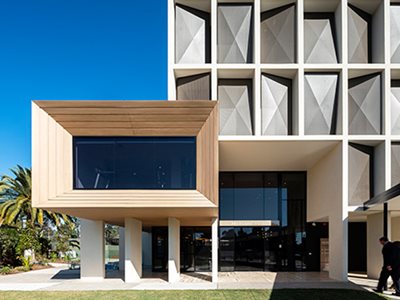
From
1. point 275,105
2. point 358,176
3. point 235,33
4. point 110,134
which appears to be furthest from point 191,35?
point 358,176

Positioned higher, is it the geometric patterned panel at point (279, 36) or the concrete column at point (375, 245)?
the geometric patterned panel at point (279, 36)

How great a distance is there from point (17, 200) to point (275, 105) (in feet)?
56.4

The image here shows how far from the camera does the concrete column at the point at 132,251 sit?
15.5 m

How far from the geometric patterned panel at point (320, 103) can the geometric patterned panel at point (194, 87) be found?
407cm

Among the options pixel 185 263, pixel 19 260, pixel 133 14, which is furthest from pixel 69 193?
pixel 19 260

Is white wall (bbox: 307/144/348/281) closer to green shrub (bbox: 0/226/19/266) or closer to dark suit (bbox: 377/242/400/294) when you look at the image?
dark suit (bbox: 377/242/400/294)

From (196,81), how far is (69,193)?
6864 millimetres

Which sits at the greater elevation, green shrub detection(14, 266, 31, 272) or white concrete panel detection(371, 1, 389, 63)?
white concrete panel detection(371, 1, 389, 63)

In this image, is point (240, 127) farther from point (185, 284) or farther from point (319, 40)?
point (185, 284)

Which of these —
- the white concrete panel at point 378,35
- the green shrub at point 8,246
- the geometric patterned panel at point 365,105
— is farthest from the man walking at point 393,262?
the green shrub at point 8,246

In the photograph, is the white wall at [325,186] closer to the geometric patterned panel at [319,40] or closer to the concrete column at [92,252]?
the geometric patterned panel at [319,40]

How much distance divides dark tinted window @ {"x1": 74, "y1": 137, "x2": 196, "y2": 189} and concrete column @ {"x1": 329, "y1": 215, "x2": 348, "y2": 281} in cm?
633

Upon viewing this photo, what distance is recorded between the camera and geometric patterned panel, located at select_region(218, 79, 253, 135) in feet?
51.5

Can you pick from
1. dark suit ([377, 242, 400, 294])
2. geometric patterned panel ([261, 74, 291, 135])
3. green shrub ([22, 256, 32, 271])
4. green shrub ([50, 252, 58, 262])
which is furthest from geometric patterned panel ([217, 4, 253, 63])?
green shrub ([50, 252, 58, 262])
